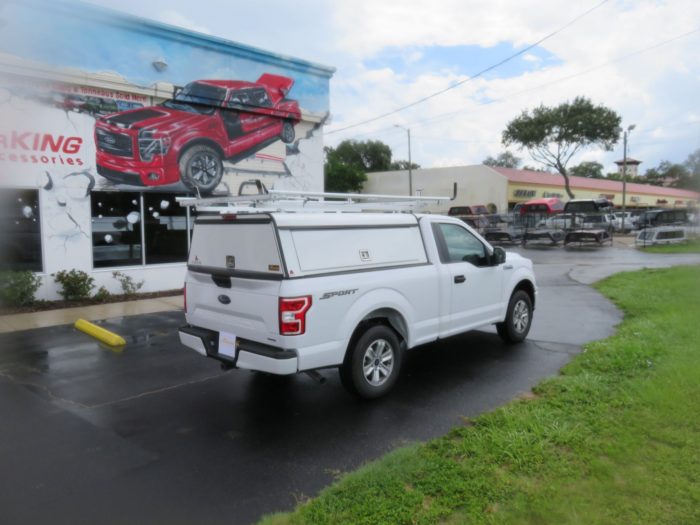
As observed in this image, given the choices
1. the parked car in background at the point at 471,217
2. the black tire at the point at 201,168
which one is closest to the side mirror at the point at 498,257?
the black tire at the point at 201,168

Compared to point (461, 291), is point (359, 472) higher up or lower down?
lower down

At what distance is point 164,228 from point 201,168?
5.54ft

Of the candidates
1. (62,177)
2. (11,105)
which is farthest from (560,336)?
(62,177)

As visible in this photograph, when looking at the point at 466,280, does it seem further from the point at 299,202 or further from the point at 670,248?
the point at 670,248

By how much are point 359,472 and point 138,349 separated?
479 cm

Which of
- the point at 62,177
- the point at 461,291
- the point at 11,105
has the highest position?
the point at 62,177

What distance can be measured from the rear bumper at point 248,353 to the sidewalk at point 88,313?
15.2 feet

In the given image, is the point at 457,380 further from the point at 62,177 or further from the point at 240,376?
the point at 62,177

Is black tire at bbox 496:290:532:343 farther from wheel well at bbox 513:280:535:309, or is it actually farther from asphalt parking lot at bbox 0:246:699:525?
asphalt parking lot at bbox 0:246:699:525

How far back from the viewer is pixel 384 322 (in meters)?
5.43

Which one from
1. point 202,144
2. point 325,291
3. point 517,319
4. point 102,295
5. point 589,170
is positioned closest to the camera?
point 325,291

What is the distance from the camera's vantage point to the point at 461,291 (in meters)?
6.25

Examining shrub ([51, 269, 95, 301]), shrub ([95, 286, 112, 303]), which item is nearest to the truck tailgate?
shrub ([51, 269, 95, 301])

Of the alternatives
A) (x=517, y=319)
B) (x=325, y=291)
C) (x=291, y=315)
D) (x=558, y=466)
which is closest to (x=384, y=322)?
(x=325, y=291)
